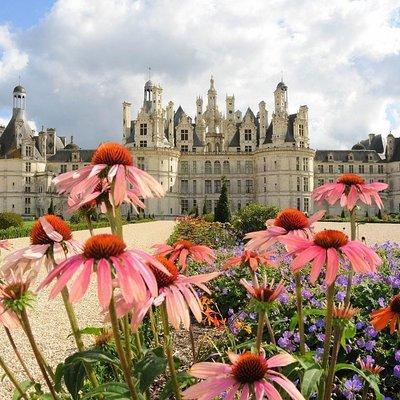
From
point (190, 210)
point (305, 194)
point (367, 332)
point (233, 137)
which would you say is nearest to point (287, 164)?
point (305, 194)

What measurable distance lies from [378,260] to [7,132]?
195ft

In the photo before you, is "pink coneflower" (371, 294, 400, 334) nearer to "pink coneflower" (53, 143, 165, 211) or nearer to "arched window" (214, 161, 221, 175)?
"pink coneflower" (53, 143, 165, 211)

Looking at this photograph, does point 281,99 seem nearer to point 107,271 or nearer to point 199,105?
point 199,105

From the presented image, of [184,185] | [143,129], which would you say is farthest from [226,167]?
[143,129]

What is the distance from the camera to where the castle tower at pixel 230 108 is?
186 feet

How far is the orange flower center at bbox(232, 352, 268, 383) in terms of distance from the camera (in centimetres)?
139

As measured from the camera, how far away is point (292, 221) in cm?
202

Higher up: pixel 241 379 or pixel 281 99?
pixel 281 99

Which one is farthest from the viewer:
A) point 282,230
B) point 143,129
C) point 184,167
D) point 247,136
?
point 247,136

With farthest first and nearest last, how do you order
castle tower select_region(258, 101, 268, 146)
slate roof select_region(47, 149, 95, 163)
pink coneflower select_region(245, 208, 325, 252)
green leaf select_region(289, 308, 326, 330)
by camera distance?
slate roof select_region(47, 149, 95, 163) < castle tower select_region(258, 101, 268, 146) < green leaf select_region(289, 308, 326, 330) < pink coneflower select_region(245, 208, 325, 252)

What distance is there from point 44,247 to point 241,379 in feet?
2.85

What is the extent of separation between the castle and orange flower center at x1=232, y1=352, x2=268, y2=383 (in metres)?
49.0

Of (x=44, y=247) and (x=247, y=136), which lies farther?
(x=247, y=136)

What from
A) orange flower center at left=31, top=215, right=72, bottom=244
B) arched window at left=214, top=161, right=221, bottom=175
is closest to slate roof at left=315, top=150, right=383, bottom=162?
arched window at left=214, top=161, right=221, bottom=175
